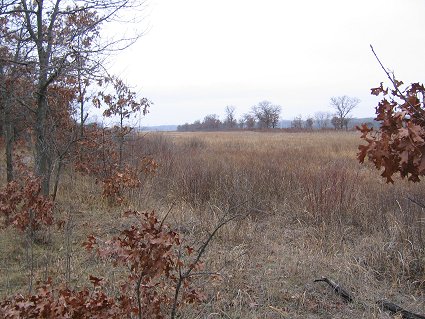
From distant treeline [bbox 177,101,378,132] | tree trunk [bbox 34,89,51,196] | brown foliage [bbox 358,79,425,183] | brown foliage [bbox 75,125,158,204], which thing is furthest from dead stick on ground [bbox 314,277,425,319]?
distant treeline [bbox 177,101,378,132]

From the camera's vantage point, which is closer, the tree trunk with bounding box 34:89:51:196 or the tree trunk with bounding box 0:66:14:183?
the tree trunk with bounding box 34:89:51:196

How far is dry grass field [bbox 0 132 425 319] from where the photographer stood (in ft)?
13.7

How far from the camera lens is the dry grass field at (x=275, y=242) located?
4.18 metres

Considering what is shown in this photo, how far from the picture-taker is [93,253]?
5.38m

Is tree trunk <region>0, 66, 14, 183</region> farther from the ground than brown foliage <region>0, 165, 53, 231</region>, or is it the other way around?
tree trunk <region>0, 66, 14, 183</region>

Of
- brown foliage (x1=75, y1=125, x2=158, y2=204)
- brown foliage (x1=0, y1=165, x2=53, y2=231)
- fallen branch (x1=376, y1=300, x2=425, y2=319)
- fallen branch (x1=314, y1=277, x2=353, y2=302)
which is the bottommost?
fallen branch (x1=376, y1=300, x2=425, y2=319)

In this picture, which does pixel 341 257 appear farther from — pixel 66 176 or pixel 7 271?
pixel 66 176

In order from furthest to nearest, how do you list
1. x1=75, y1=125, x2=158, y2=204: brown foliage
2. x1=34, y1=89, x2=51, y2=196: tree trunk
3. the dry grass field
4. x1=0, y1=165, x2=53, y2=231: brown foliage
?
1. x1=75, y1=125, x2=158, y2=204: brown foliage
2. x1=34, y1=89, x2=51, y2=196: tree trunk
3. x1=0, y1=165, x2=53, y2=231: brown foliage
4. the dry grass field

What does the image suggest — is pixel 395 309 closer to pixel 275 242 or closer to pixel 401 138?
pixel 275 242

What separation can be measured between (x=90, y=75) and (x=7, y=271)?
3430 mm

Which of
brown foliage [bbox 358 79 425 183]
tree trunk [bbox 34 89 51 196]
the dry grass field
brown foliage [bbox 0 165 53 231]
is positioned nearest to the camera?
brown foliage [bbox 358 79 425 183]

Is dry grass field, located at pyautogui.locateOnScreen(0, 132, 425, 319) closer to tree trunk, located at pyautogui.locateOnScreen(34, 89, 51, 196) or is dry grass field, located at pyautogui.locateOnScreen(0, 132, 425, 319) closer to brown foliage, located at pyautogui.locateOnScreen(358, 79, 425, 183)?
tree trunk, located at pyautogui.locateOnScreen(34, 89, 51, 196)

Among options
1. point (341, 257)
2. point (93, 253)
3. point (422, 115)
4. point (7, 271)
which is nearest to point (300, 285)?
point (341, 257)

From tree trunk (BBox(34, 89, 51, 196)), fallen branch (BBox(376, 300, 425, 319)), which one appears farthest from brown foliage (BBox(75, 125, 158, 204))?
fallen branch (BBox(376, 300, 425, 319))
